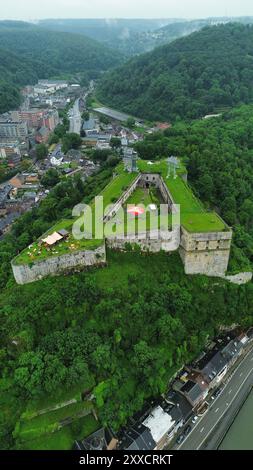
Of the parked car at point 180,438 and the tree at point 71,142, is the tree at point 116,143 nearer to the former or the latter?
the tree at point 71,142

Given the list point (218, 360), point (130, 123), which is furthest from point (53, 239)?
point (130, 123)

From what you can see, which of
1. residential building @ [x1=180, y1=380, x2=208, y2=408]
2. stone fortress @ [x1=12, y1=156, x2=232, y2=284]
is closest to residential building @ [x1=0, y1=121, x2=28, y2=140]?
stone fortress @ [x1=12, y1=156, x2=232, y2=284]

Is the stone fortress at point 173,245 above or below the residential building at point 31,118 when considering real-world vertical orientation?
above

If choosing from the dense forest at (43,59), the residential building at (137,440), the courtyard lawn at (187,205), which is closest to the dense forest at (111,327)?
the residential building at (137,440)

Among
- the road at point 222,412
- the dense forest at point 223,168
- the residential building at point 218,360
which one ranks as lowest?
the road at point 222,412

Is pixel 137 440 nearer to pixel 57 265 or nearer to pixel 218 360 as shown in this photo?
pixel 218 360

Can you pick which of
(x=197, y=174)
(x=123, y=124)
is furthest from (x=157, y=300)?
(x=123, y=124)
